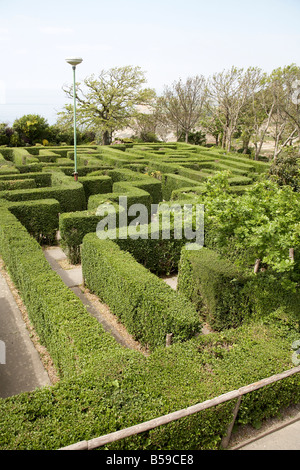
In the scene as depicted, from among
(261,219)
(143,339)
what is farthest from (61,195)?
(261,219)

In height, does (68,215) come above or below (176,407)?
above

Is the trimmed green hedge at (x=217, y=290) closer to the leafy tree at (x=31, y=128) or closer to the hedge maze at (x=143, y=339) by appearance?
the hedge maze at (x=143, y=339)

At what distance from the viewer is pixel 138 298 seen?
779 centimetres

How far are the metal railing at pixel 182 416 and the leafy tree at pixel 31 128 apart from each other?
35783mm

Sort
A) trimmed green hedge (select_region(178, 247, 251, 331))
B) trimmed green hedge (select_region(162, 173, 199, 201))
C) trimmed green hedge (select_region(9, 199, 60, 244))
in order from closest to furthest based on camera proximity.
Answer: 1. trimmed green hedge (select_region(178, 247, 251, 331))
2. trimmed green hedge (select_region(9, 199, 60, 244))
3. trimmed green hedge (select_region(162, 173, 199, 201))

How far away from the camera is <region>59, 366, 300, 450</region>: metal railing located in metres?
3.93

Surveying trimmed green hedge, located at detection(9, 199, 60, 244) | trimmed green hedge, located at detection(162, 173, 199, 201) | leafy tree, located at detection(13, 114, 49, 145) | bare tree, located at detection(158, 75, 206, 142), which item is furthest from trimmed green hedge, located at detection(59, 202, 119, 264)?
bare tree, located at detection(158, 75, 206, 142)

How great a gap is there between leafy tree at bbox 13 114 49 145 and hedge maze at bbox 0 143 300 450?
25003 mm

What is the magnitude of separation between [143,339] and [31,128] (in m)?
33.0

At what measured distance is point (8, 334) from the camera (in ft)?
27.8

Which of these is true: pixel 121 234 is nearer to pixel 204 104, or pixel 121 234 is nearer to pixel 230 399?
pixel 230 399

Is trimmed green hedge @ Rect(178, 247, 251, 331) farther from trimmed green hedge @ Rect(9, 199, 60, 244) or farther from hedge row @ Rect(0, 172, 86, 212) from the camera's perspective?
hedge row @ Rect(0, 172, 86, 212)

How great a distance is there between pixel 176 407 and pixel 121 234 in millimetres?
6664
